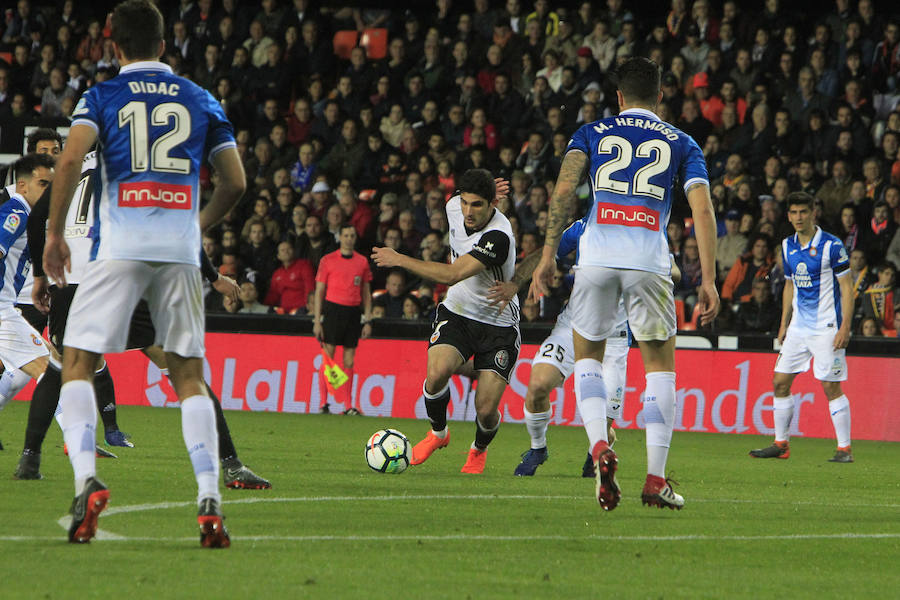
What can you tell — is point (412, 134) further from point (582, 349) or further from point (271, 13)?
point (582, 349)

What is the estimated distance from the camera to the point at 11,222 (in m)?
9.02

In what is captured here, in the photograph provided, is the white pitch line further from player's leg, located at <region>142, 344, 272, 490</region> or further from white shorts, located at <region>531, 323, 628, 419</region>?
white shorts, located at <region>531, 323, 628, 419</region>

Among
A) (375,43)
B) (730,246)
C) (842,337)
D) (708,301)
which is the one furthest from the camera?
(375,43)

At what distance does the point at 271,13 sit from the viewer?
2252 centimetres

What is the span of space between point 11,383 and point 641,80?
17.8 ft

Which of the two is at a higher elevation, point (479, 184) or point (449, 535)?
point (479, 184)

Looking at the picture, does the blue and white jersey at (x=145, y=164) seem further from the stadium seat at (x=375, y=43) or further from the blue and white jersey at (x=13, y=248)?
the stadium seat at (x=375, y=43)

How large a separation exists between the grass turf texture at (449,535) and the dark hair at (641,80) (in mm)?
2248

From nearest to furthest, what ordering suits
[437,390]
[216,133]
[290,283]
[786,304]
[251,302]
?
[216,133] < [437,390] < [786,304] < [251,302] < [290,283]

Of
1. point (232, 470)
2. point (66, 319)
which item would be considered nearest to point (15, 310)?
point (66, 319)

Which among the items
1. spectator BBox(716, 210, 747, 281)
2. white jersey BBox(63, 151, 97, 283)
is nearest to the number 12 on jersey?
white jersey BBox(63, 151, 97, 283)

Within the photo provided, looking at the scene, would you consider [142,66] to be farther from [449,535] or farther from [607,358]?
[607,358]

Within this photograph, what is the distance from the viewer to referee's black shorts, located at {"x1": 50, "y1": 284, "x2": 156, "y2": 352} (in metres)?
7.96

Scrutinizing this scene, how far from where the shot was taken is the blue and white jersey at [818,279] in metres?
12.7
